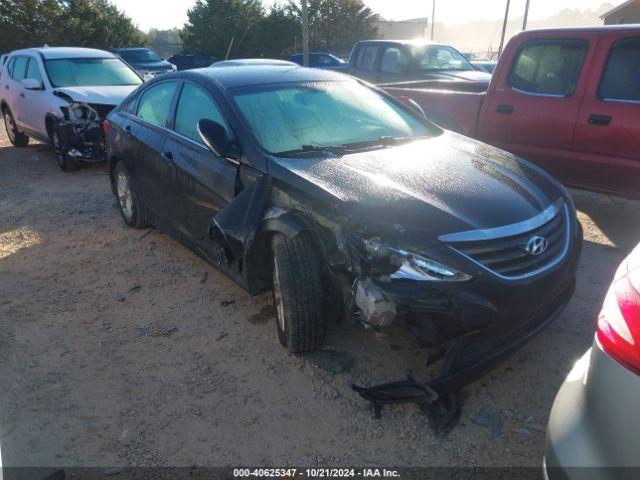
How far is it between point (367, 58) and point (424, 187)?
7.63 m

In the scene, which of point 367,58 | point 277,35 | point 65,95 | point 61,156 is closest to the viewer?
point 65,95

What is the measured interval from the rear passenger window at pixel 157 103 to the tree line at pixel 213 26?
78.3 feet

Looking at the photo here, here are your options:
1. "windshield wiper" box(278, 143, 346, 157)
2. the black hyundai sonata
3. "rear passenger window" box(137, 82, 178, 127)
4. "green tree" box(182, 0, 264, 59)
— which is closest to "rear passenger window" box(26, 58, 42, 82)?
"rear passenger window" box(137, 82, 178, 127)

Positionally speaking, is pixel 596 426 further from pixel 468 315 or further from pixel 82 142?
pixel 82 142

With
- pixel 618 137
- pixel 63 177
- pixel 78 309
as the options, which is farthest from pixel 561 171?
pixel 63 177

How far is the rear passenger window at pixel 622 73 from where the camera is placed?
4609 millimetres

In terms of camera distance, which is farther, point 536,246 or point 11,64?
point 11,64

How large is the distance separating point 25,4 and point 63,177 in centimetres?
2347

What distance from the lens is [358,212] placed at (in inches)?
102

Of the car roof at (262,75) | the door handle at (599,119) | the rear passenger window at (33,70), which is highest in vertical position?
the car roof at (262,75)

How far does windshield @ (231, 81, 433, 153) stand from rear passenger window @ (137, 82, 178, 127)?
933mm

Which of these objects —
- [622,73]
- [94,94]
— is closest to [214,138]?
[622,73]

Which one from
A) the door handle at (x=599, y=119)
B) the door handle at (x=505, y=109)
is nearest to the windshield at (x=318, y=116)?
the door handle at (x=505, y=109)

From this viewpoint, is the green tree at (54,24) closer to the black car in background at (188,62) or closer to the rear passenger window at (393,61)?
the black car in background at (188,62)
